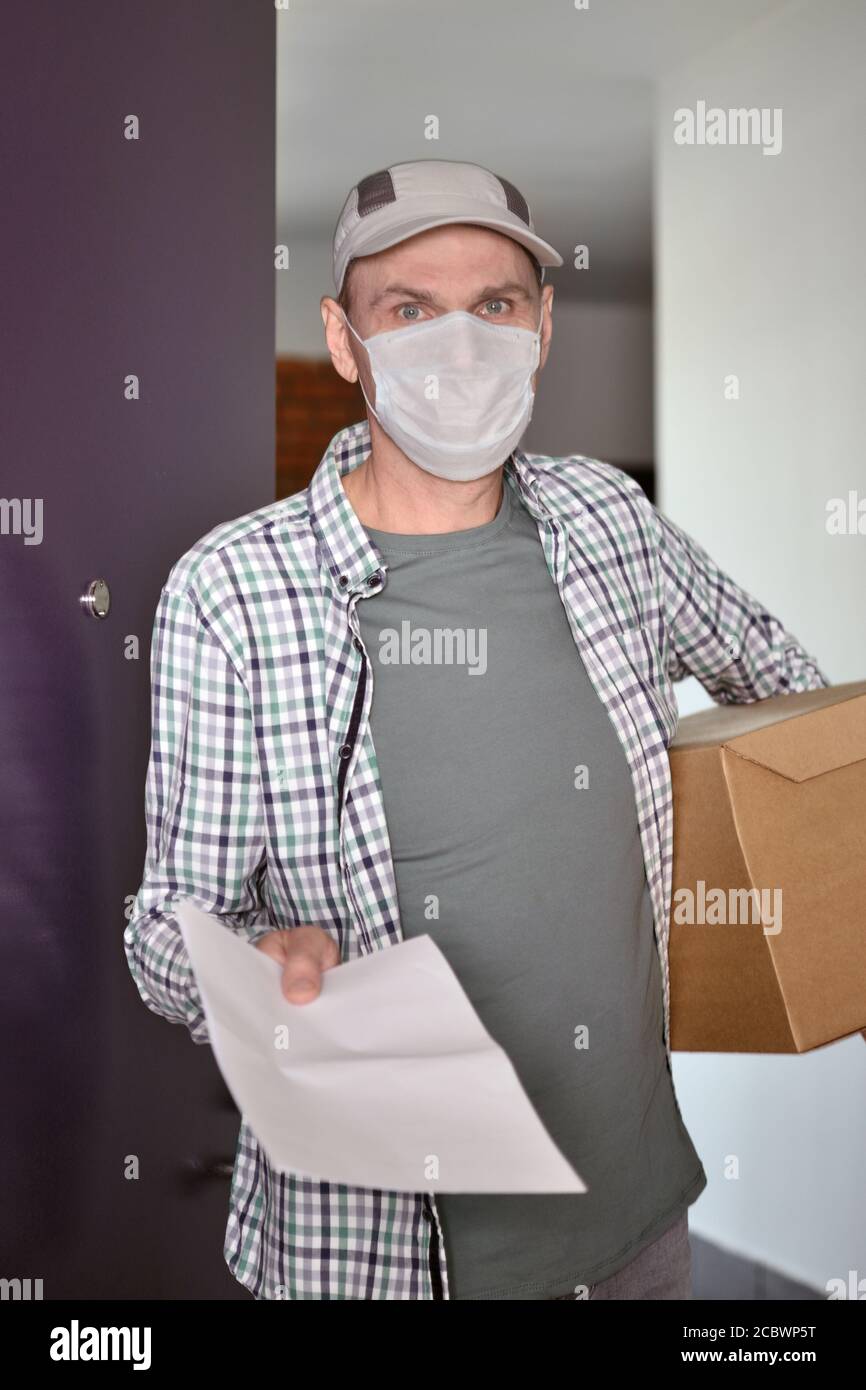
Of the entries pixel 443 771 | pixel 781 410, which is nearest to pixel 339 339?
pixel 443 771

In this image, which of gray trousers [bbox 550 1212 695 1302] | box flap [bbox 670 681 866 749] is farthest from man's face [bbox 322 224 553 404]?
gray trousers [bbox 550 1212 695 1302]

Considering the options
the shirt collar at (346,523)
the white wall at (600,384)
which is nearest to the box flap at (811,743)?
the shirt collar at (346,523)

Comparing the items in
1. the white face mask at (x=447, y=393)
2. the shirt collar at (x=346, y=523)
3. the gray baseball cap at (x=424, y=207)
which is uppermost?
the gray baseball cap at (x=424, y=207)

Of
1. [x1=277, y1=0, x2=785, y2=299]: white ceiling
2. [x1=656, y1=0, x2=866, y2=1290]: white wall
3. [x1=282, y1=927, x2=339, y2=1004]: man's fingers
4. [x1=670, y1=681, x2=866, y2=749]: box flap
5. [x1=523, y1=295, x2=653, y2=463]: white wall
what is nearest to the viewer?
[x1=282, y1=927, x2=339, y2=1004]: man's fingers

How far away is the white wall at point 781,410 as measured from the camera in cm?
243

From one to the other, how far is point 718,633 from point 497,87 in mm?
2189

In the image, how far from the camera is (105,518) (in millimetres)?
1358

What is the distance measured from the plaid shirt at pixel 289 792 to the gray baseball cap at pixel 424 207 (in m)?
0.23

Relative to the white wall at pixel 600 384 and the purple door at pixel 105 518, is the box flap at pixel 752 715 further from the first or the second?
the white wall at pixel 600 384

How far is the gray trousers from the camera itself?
3.67ft

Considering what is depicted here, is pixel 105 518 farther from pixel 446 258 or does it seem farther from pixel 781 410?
pixel 781 410

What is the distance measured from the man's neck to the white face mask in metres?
0.01

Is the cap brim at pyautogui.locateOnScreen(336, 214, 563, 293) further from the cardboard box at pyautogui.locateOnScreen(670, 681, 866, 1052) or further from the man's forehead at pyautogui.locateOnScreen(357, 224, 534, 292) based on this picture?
the cardboard box at pyautogui.locateOnScreen(670, 681, 866, 1052)

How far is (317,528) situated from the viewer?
1182 millimetres
